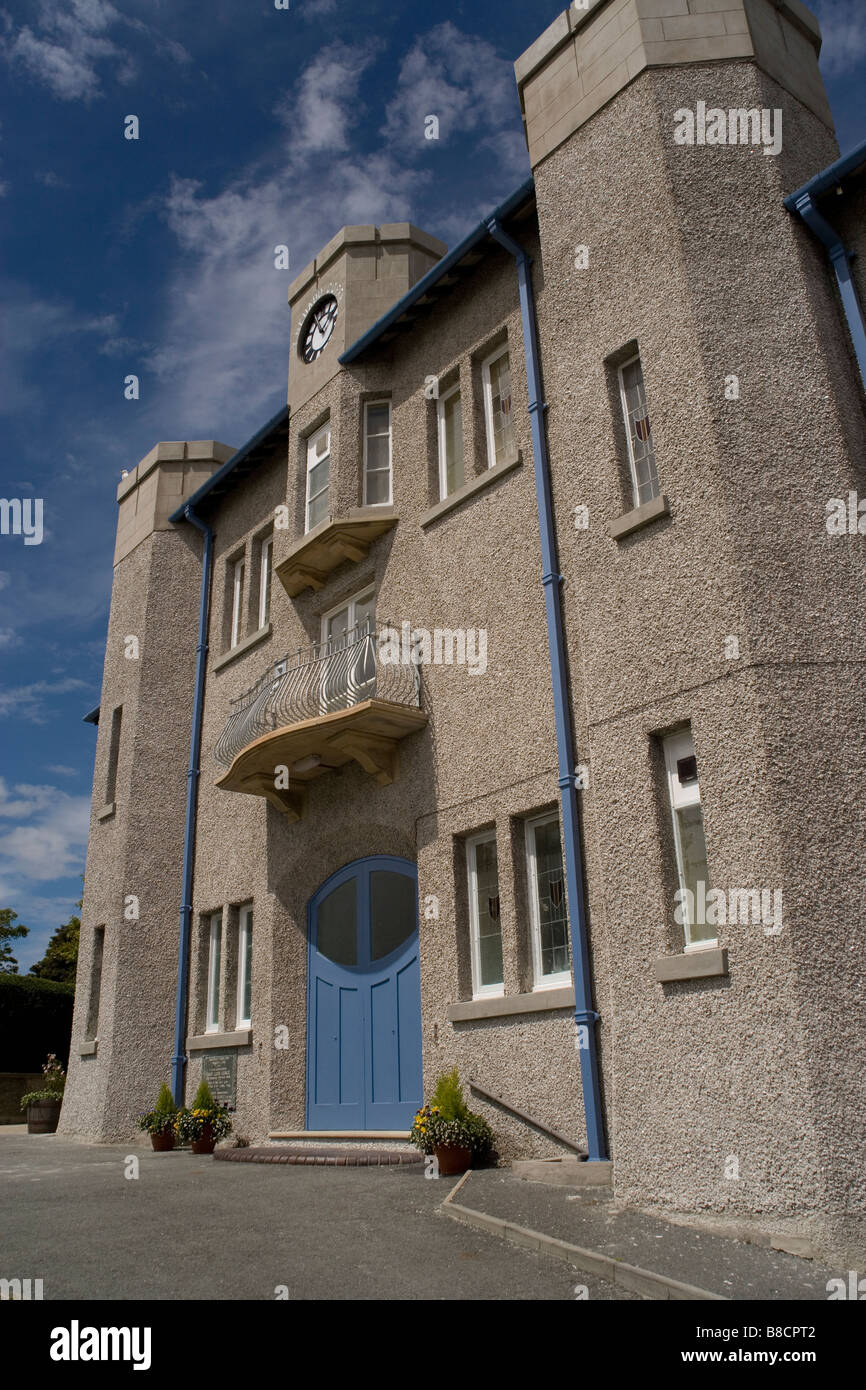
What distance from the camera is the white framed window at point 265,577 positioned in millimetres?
16203

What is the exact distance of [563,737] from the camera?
31.5 ft

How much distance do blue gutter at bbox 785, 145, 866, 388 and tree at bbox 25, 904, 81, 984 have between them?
37599mm

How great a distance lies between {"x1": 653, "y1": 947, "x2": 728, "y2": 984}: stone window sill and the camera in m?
6.91

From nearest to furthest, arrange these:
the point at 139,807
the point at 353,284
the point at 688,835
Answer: the point at 688,835
the point at 353,284
the point at 139,807

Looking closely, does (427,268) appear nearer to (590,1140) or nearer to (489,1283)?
(590,1140)

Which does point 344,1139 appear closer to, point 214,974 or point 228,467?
point 214,974

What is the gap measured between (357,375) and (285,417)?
1.78m

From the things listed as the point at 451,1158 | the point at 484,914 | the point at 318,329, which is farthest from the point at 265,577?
the point at 451,1158

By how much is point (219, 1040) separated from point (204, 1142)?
4.44 ft

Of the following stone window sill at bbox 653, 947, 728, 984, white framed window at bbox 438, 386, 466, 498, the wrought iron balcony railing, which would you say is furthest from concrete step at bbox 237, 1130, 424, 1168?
white framed window at bbox 438, 386, 466, 498

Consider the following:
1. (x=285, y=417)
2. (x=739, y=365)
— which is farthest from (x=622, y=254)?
(x=285, y=417)

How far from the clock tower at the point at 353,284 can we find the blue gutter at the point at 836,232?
271 inches

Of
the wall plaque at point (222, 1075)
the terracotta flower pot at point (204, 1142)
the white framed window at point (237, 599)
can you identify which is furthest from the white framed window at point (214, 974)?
the white framed window at point (237, 599)

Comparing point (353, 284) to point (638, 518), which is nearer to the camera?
point (638, 518)
